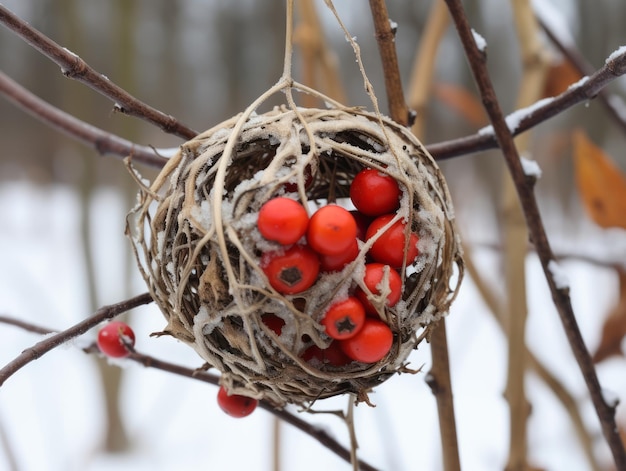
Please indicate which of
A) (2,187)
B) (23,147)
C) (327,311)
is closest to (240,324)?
(327,311)

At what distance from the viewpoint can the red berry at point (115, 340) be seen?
1.07 ft

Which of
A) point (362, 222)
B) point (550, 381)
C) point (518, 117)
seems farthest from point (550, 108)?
point (550, 381)

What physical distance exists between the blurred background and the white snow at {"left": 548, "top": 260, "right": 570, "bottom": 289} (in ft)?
0.46

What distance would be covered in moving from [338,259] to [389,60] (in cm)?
14

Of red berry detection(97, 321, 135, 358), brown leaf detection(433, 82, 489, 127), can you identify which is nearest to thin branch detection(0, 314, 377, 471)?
red berry detection(97, 321, 135, 358)

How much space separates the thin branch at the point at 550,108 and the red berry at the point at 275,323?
144 millimetres

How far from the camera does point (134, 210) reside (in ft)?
0.89

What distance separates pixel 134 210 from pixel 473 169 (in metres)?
2.08

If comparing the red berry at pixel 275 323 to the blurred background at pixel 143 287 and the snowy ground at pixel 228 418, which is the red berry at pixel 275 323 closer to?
the blurred background at pixel 143 287

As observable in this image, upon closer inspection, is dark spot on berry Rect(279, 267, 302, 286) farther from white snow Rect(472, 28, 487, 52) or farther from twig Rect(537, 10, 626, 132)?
twig Rect(537, 10, 626, 132)

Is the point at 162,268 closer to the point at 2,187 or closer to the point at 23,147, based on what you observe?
the point at 23,147

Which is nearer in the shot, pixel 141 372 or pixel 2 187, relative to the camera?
pixel 141 372

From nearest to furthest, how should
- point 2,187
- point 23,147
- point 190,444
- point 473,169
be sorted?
point 190,444 < point 473,169 < point 23,147 < point 2,187

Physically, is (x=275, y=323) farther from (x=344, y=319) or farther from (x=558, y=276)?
(x=558, y=276)
